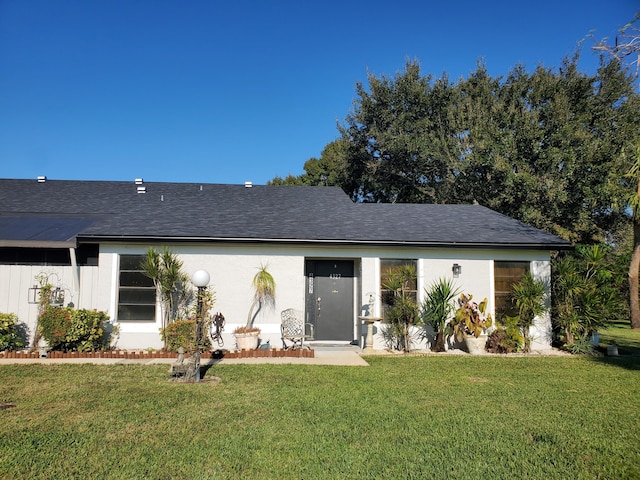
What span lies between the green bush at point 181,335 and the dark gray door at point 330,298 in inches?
129

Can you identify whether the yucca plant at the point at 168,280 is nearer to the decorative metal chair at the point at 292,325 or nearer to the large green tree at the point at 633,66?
the decorative metal chair at the point at 292,325

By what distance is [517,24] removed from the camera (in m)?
13.4

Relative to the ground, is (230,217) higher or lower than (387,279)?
higher

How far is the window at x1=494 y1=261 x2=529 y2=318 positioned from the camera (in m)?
11.1

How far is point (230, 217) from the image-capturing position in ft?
39.8

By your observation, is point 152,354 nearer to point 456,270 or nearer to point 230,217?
point 230,217

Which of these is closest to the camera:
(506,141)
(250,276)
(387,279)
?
(250,276)

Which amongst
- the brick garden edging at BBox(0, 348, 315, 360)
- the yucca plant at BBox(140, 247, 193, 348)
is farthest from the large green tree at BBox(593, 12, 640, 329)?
the yucca plant at BBox(140, 247, 193, 348)

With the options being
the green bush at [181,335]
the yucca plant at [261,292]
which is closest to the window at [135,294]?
the green bush at [181,335]

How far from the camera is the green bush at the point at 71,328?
9195 mm

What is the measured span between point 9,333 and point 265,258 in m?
5.71

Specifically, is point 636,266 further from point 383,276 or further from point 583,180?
point 383,276

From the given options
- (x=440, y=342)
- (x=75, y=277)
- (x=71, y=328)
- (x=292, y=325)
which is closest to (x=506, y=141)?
(x=440, y=342)

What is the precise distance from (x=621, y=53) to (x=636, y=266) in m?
13.4
